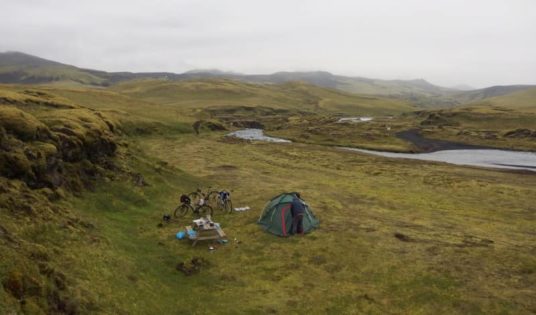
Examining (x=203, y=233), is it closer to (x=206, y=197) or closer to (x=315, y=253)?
(x=315, y=253)

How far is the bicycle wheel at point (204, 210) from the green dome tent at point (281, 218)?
5.04 m

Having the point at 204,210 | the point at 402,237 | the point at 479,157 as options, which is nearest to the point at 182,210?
the point at 204,210

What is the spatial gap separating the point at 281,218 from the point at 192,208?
8668mm

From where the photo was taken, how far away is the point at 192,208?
38.4 metres

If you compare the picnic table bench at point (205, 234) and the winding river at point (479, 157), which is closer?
the picnic table bench at point (205, 234)

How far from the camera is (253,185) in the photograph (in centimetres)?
5184

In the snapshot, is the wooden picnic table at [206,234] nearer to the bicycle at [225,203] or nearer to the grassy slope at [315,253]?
the grassy slope at [315,253]

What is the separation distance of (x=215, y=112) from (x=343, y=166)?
12372cm

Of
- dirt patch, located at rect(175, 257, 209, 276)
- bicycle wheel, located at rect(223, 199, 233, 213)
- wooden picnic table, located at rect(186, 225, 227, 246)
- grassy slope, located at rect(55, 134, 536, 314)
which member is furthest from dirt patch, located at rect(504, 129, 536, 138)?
dirt patch, located at rect(175, 257, 209, 276)

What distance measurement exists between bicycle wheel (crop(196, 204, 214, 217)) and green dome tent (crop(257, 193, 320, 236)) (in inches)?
198

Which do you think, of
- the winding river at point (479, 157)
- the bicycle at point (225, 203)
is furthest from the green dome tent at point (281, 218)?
the winding river at point (479, 157)

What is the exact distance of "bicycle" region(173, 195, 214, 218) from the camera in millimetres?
37188

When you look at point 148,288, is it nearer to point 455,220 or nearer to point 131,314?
point 131,314

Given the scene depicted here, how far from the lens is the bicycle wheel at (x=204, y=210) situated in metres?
38.2
